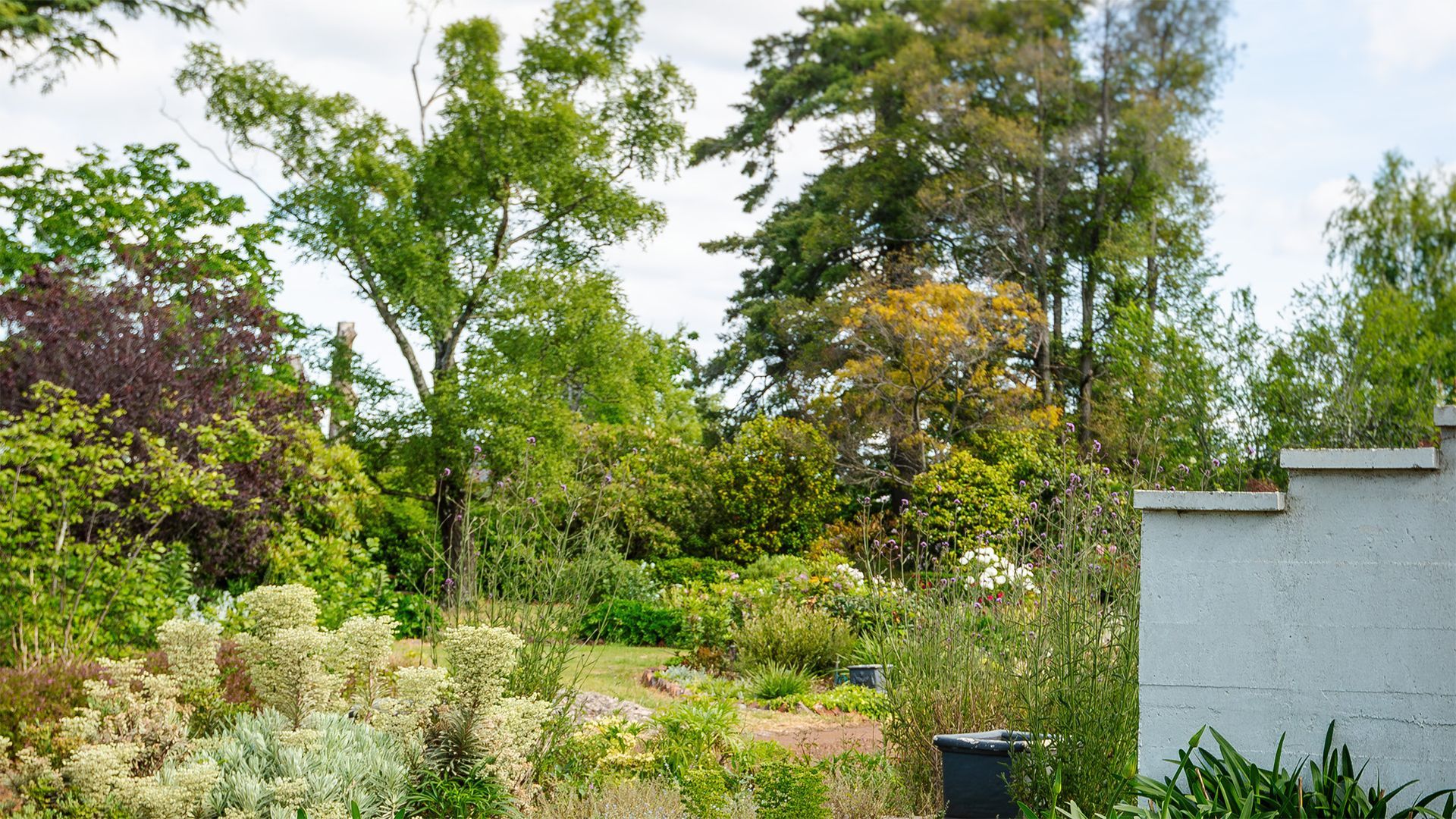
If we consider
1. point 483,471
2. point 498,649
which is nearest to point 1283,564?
point 498,649

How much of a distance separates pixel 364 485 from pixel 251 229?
4.32 m

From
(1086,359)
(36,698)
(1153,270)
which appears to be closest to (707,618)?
(36,698)

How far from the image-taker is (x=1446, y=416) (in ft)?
11.2

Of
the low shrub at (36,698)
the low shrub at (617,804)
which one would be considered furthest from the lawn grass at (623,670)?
the low shrub at (36,698)

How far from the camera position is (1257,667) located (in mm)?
3633

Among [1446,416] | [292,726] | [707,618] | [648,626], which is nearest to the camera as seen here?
[1446,416]

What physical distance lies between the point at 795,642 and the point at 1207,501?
596cm

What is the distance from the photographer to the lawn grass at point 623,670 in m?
7.89

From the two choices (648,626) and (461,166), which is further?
(461,166)

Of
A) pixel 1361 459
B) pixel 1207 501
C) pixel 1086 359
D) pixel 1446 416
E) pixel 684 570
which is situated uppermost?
pixel 1086 359

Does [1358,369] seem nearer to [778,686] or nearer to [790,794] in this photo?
[778,686]

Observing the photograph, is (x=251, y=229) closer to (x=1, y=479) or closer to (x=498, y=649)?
(x=1, y=479)

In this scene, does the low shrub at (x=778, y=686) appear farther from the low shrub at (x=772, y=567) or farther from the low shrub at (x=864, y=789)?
the low shrub at (x=772, y=567)

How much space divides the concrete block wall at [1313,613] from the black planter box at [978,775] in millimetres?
747
